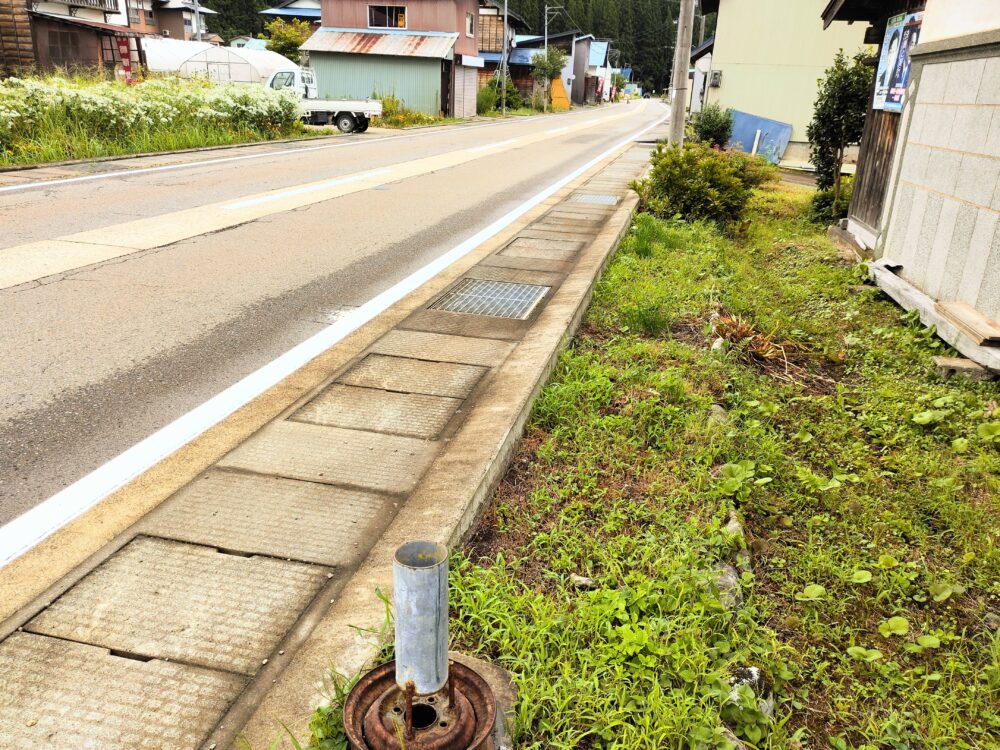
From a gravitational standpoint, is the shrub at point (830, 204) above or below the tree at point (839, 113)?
below

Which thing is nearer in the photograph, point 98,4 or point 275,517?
point 275,517

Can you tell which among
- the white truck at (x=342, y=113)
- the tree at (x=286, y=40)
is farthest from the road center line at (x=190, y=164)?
the tree at (x=286, y=40)

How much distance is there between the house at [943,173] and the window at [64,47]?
30.6 metres

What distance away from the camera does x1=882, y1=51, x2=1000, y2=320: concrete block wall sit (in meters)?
5.64

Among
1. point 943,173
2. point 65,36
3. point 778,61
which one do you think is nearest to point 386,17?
point 65,36

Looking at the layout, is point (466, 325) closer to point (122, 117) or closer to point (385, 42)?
point (122, 117)

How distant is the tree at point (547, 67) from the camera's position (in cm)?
5759

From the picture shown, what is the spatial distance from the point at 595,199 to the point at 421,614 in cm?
1073

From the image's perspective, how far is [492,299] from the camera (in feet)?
20.4

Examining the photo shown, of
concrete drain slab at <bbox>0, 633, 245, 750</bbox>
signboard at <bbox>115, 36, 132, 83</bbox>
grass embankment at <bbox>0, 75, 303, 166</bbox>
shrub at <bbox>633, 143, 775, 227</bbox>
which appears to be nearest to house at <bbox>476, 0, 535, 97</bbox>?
signboard at <bbox>115, 36, 132, 83</bbox>

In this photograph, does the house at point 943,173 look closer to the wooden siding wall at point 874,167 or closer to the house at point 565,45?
the wooden siding wall at point 874,167

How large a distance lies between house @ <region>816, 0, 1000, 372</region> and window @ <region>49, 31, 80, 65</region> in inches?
1204

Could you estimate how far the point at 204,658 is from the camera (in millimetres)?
2320

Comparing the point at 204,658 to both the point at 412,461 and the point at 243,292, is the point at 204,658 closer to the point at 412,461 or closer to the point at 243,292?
the point at 412,461
